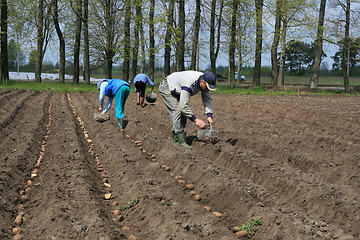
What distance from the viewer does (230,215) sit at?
4.22m

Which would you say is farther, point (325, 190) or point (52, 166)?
point (52, 166)

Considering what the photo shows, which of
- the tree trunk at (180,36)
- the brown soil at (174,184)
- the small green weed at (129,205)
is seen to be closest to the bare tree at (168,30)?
the tree trunk at (180,36)

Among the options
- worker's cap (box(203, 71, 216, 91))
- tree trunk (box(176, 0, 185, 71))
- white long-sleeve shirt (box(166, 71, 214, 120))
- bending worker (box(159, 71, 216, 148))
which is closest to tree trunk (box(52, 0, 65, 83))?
tree trunk (box(176, 0, 185, 71))

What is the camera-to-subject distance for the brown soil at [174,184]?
144 inches

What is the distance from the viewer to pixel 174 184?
16.0 ft

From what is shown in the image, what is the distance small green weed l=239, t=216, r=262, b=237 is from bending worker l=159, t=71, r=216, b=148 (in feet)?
8.89

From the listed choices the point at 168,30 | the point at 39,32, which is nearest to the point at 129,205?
the point at 168,30

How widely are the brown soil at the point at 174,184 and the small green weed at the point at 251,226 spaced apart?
0.19 ft

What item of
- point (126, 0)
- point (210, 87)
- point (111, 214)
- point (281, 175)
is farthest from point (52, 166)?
point (126, 0)

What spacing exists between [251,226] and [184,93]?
11.0 feet

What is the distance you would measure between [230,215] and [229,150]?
2.48 meters

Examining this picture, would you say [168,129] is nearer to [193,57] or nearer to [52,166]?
[52,166]

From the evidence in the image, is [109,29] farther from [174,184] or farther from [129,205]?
[129,205]

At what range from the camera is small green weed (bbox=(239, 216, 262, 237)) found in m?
3.68
